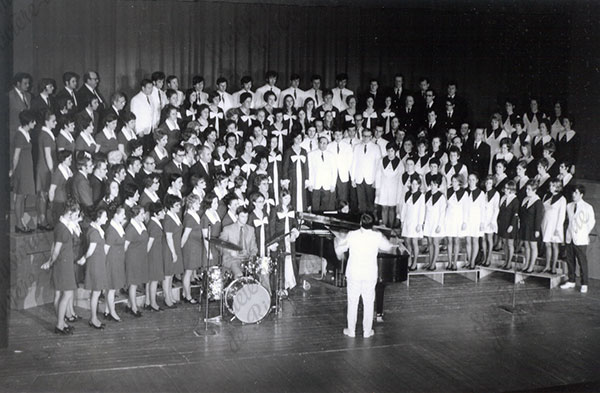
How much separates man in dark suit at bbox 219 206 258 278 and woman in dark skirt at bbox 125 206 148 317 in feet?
3.00

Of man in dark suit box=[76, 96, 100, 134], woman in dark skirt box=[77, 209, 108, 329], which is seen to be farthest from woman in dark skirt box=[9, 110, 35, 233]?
woman in dark skirt box=[77, 209, 108, 329]

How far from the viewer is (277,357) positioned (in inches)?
283

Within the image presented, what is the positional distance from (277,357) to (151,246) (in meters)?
2.18

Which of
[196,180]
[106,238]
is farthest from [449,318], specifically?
[106,238]

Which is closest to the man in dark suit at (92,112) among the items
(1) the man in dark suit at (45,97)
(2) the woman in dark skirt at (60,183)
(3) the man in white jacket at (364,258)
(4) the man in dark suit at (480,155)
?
(1) the man in dark suit at (45,97)

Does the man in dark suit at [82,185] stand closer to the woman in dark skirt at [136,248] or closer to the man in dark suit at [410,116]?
the woman in dark skirt at [136,248]

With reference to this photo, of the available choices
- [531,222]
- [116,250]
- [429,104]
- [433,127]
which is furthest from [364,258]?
[429,104]

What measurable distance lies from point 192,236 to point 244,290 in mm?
1220

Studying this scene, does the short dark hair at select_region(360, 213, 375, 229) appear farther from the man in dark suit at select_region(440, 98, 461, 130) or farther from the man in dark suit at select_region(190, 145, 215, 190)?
the man in dark suit at select_region(440, 98, 461, 130)

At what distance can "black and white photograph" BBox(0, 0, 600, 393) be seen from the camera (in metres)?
7.21

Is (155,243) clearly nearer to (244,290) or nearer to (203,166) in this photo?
(244,290)

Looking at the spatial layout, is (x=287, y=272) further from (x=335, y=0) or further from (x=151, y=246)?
(x=335, y=0)

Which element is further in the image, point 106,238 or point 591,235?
point 591,235

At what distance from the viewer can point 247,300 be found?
8.00 meters
